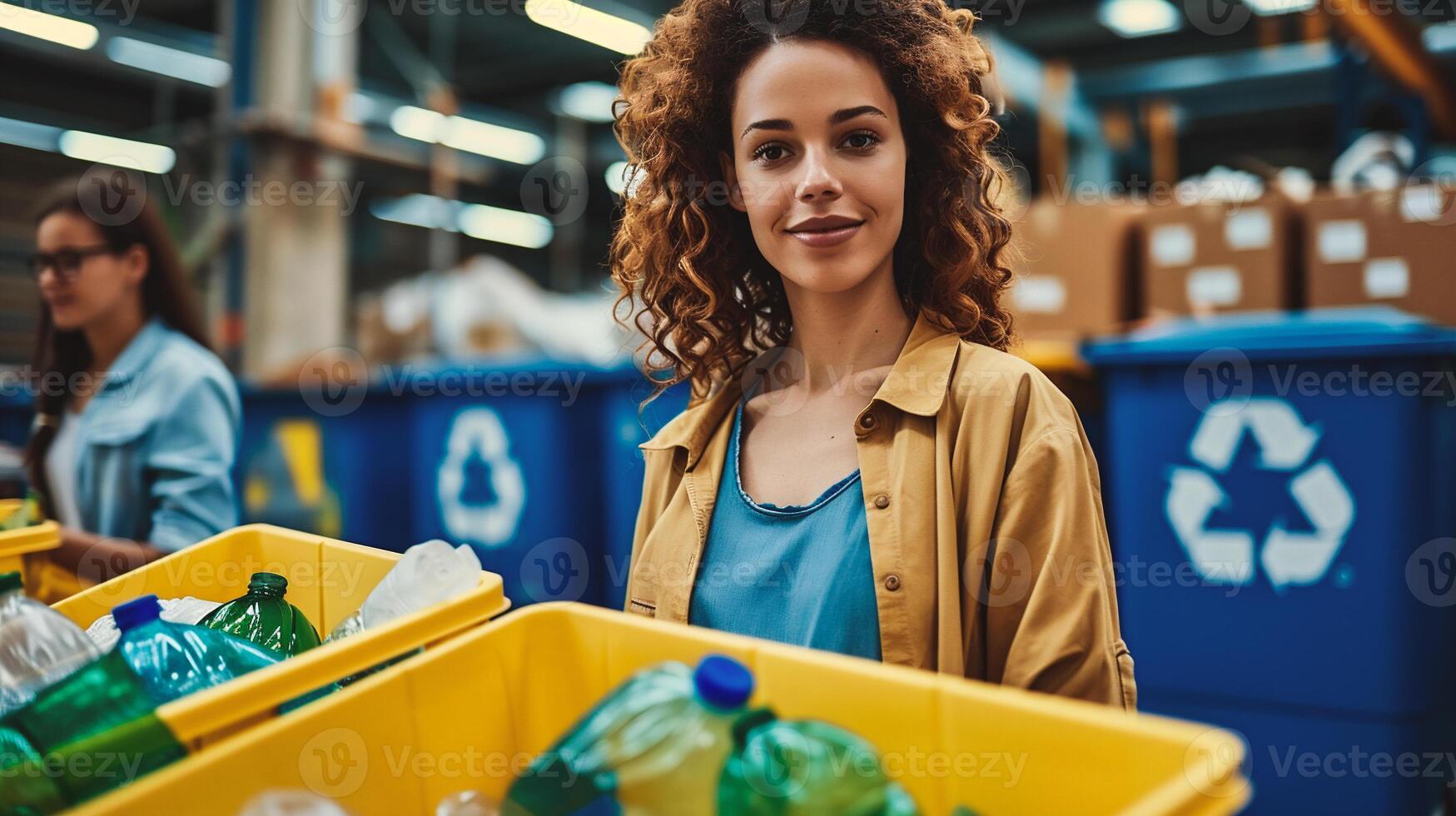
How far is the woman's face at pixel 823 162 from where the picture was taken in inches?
49.8

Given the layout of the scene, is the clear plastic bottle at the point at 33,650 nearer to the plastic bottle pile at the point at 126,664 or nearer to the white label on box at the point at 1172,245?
the plastic bottle pile at the point at 126,664

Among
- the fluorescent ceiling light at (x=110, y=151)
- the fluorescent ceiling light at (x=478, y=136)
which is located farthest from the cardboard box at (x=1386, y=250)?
the fluorescent ceiling light at (x=110, y=151)

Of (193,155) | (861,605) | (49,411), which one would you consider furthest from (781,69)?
(193,155)

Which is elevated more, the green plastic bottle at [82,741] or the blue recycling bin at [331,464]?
the green plastic bottle at [82,741]

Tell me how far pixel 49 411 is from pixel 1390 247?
3.88 m

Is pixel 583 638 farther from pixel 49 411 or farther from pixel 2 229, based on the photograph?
pixel 2 229

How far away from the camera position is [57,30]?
8328mm

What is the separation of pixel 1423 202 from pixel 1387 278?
9.8 inches

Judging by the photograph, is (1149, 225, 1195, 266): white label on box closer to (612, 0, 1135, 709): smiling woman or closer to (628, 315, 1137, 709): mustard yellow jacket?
(612, 0, 1135, 709): smiling woman

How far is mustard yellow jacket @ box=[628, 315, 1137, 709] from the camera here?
1.05 meters

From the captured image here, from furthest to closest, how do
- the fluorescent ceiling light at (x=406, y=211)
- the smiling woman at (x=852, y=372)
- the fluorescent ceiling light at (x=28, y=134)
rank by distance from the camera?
the fluorescent ceiling light at (x=406, y=211)
the fluorescent ceiling light at (x=28, y=134)
the smiling woman at (x=852, y=372)

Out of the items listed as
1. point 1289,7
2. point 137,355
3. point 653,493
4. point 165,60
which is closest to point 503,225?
point 165,60

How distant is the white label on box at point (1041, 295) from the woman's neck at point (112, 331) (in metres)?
2.79

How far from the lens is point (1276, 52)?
8.68m
